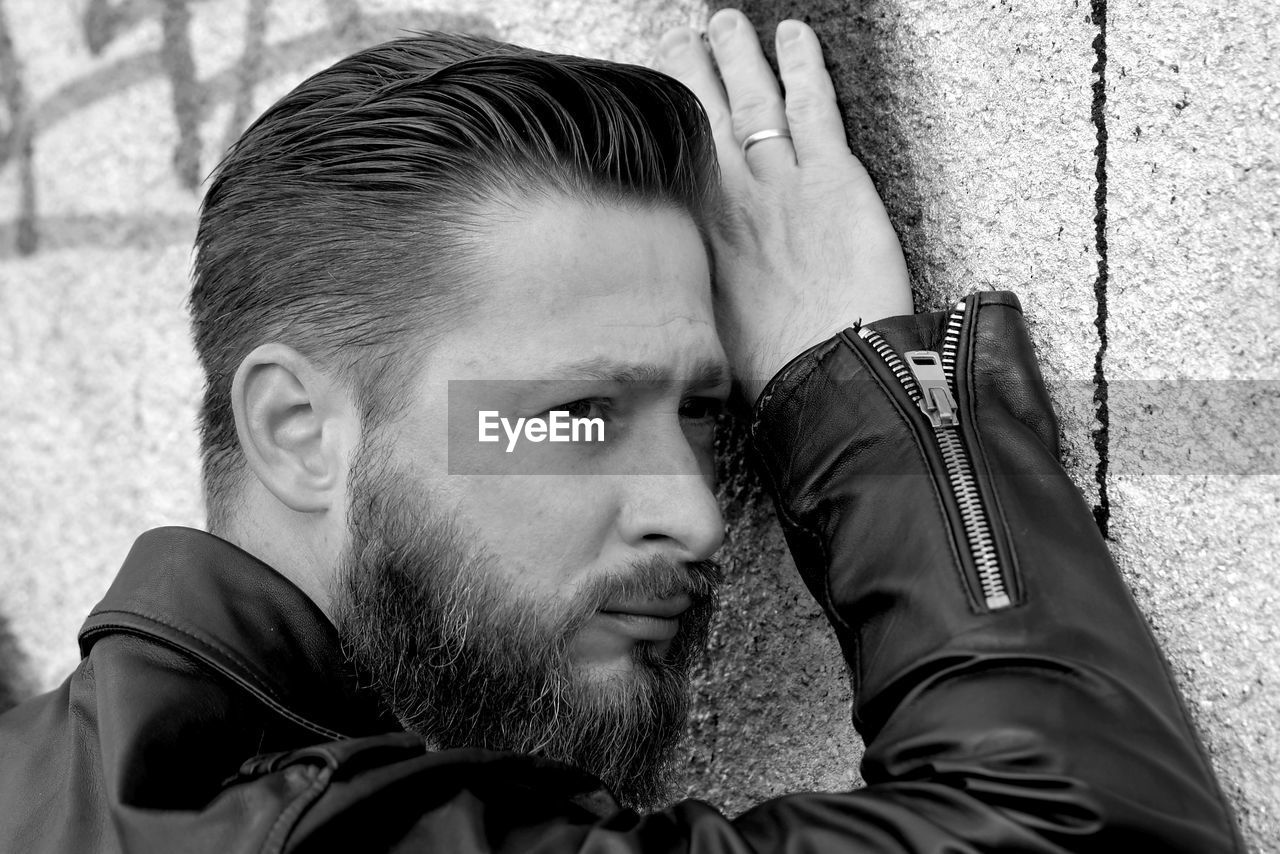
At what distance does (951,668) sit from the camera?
57.5 inches

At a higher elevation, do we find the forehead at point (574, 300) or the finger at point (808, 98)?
the finger at point (808, 98)

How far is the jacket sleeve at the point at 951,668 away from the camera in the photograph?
4.33ft

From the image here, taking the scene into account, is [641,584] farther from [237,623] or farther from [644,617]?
[237,623]

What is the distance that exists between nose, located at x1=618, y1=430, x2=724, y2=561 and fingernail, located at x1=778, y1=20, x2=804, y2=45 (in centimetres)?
83

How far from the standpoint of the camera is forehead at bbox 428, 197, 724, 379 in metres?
1.76

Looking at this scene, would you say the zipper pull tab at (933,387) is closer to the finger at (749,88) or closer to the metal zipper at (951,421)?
the metal zipper at (951,421)

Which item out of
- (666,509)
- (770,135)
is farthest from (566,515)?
(770,135)

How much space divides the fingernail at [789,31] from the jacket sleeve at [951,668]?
650 millimetres

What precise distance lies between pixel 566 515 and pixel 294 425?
0.50 metres

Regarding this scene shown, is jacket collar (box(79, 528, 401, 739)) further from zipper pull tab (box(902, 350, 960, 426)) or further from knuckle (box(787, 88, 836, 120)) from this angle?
knuckle (box(787, 88, 836, 120))

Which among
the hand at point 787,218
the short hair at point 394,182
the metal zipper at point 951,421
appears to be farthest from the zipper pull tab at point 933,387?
the short hair at point 394,182

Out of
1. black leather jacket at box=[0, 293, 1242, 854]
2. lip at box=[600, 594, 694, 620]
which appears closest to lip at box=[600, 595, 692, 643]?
lip at box=[600, 594, 694, 620]

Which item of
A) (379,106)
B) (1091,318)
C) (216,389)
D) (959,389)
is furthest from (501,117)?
(1091,318)

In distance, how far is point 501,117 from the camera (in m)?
1.91
